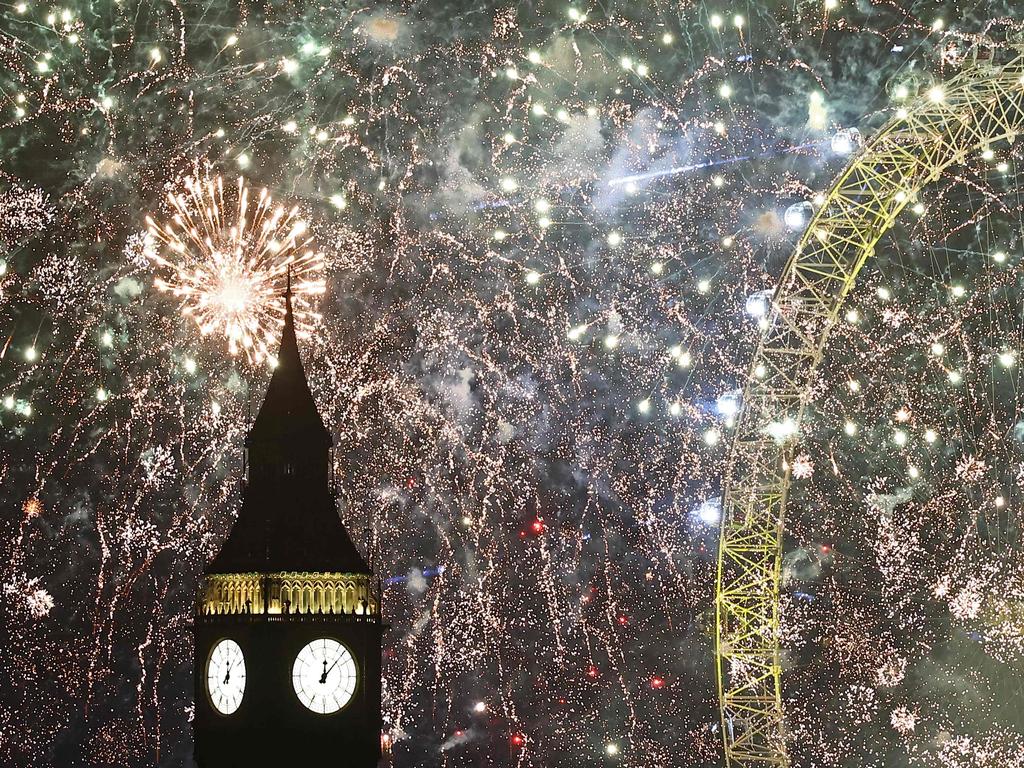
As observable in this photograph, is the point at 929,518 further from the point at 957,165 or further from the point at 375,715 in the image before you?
the point at 375,715

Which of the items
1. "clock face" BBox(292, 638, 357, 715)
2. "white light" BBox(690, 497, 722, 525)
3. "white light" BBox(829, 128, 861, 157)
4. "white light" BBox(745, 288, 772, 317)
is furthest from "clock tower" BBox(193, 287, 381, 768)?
"white light" BBox(829, 128, 861, 157)

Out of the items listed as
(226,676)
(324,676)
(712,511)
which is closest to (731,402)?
(712,511)

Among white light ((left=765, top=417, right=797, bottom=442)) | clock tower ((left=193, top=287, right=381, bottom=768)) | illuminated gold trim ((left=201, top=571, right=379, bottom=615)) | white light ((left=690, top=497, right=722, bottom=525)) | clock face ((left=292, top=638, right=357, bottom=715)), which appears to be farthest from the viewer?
white light ((left=690, top=497, right=722, bottom=525))

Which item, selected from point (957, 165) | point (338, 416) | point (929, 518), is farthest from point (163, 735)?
point (957, 165)

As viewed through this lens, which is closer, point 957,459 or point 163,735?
→ point 957,459

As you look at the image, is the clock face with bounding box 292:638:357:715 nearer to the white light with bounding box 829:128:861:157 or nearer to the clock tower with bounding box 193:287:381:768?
the clock tower with bounding box 193:287:381:768

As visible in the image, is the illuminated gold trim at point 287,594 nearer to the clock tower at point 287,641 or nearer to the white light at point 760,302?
the clock tower at point 287,641
